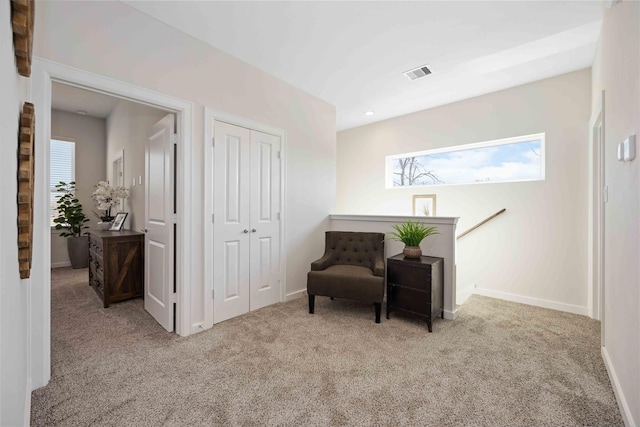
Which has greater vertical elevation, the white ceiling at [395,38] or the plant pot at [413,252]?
the white ceiling at [395,38]

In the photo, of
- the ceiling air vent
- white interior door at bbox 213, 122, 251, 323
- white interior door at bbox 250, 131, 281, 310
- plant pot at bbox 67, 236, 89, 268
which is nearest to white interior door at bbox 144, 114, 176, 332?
white interior door at bbox 213, 122, 251, 323

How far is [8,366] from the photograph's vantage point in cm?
99

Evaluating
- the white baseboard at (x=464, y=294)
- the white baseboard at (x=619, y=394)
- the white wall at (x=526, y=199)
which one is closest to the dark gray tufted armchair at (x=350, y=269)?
the white baseboard at (x=464, y=294)

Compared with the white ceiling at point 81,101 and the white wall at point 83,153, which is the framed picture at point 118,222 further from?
the white wall at point 83,153

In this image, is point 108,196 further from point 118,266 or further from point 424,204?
point 424,204

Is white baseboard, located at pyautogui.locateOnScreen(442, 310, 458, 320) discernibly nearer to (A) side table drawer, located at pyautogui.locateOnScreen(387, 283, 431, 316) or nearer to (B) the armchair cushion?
(A) side table drawer, located at pyautogui.locateOnScreen(387, 283, 431, 316)

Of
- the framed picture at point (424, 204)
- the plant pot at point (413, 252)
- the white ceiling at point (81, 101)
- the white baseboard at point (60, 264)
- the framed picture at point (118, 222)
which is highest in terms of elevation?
the white ceiling at point (81, 101)

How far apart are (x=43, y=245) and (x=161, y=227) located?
37.8 inches

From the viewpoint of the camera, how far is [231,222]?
2.95 m

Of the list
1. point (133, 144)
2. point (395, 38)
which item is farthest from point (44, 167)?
point (395, 38)

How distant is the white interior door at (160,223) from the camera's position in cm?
261

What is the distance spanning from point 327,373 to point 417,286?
1.28 meters

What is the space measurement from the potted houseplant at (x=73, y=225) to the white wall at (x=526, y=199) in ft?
18.9

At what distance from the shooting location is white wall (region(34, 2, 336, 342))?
198cm
